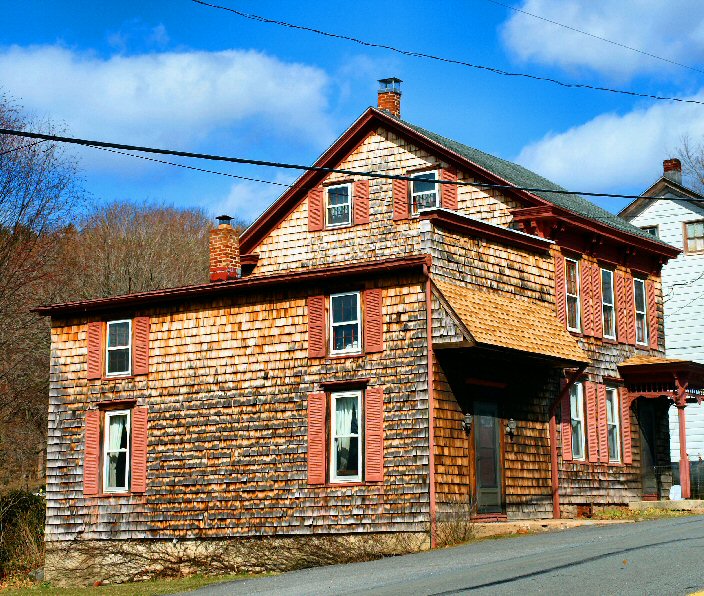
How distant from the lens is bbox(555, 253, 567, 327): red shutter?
2756 centimetres

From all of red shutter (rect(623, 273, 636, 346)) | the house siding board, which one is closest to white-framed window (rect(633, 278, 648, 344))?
red shutter (rect(623, 273, 636, 346))

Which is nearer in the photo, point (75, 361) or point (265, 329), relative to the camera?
point (265, 329)

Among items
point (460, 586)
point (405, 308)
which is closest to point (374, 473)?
point (405, 308)

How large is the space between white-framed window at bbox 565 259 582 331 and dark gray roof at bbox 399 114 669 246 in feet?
4.60

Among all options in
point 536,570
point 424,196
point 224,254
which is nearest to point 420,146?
point 424,196

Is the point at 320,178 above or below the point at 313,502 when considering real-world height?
above

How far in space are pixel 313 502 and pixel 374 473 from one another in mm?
1725

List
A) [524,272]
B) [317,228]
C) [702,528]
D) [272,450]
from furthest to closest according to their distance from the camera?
1. [317,228]
2. [524,272]
3. [272,450]
4. [702,528]

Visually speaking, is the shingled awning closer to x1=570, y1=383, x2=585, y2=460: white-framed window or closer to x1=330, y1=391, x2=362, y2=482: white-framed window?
x1=570, y1=383, x2=585, y2=460: white-framed window

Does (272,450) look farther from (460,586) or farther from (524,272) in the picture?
(460,586)

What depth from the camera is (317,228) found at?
32344 millimetres

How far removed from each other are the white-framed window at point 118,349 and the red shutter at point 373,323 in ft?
22.2

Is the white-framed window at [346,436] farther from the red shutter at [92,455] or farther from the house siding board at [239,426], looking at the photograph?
the red shutter at [92,455]

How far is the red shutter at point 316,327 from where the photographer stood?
24.3 metres
